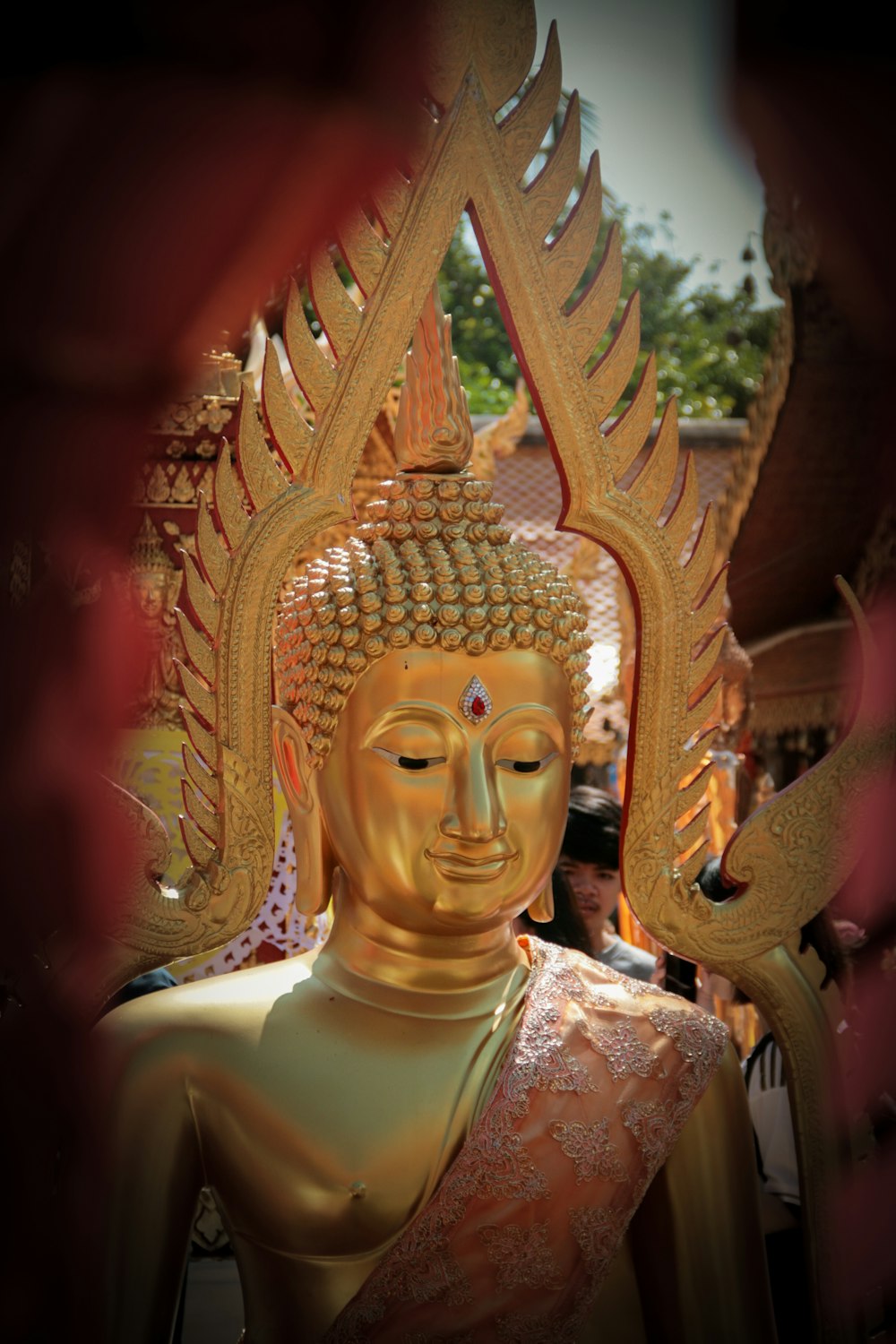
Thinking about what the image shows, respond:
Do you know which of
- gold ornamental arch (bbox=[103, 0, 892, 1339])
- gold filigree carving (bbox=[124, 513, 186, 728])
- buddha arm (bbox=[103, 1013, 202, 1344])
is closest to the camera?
buddha arm (bbox=[103, 1013, 202, 1344])

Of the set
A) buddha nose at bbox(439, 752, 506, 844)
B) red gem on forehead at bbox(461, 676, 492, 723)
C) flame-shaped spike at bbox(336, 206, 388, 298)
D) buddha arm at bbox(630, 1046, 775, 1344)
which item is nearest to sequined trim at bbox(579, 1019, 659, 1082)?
buddha arm at bbox(630, 1046, 775, 1344)

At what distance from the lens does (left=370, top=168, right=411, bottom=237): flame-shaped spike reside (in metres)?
1.98

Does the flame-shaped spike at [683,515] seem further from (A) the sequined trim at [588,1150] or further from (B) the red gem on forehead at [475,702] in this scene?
(A) the sequined trim at [588,1150]

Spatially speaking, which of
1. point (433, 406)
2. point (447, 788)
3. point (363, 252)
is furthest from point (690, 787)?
point (363, 252)

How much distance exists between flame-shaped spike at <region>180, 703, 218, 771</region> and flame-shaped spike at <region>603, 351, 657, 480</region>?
0.66 m

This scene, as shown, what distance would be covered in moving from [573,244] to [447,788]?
2.46 feet

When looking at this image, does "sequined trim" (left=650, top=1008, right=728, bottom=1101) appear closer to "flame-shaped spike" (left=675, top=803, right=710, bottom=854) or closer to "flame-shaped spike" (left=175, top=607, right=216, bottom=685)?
"flame-shaped spike" (left=675, top=803, right=710, bottom=854)

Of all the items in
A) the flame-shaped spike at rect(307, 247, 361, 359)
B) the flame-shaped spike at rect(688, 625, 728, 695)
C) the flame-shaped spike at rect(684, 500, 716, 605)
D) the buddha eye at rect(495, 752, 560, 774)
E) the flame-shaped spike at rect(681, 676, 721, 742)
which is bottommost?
the buddha eye at rect(495, 752, 560, 774)

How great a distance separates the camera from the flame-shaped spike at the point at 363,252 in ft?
6.48

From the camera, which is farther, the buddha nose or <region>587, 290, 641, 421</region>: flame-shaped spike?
<region>587, 290, 641, 421</region>: flame-shaped spike

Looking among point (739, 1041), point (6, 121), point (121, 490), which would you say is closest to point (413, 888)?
point (121, 490)

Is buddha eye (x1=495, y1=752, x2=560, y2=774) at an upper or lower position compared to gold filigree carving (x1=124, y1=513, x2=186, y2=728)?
lower

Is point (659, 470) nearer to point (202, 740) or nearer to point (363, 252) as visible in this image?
point (363, 252)

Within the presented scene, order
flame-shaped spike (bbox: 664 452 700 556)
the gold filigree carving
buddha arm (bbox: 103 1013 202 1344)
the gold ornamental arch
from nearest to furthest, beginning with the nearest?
buddha arm (bbox: 103 1013 202 1344), the gold ornamental arch, flame-shaped spike (bbox: 664 452 700 556), the gold filigree carving
